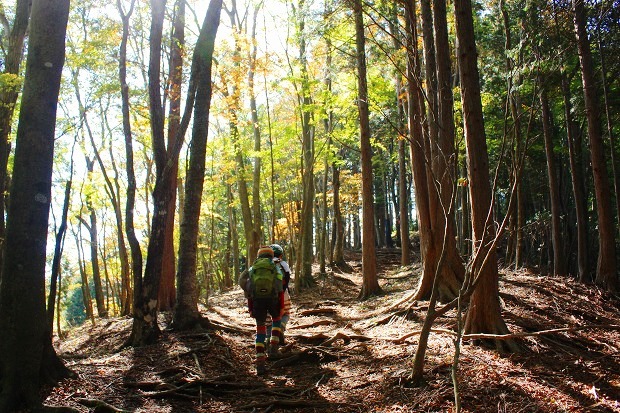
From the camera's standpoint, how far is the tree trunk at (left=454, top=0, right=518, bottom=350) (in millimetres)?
6090

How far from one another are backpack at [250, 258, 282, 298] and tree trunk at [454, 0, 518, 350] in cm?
281

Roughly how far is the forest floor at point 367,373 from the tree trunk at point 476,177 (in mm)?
394

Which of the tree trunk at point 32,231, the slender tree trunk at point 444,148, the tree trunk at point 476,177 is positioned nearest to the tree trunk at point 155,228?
the tree trunk at point 32,231

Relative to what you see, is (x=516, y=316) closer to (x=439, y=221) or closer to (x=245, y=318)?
(x=439, y=221)

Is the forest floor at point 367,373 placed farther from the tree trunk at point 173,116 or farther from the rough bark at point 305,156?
the rough bark at point 305,156

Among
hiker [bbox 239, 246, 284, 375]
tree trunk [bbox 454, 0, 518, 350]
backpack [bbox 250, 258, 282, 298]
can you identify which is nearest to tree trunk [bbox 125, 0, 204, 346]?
hiker [bbox 239, 246, 284, 375]

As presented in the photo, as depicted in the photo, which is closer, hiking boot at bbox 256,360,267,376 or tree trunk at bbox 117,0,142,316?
hiking boot at bbox 256,360,267,376

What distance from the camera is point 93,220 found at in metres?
22.5

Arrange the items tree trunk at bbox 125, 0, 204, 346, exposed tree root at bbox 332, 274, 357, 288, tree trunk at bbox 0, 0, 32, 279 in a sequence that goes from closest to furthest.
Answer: tree trunk at bbox 125, 0, 204, 346
tree trunk at bbox 0, 0, 32, 279
exposed tree root at bbox 332, 274, 357, 288

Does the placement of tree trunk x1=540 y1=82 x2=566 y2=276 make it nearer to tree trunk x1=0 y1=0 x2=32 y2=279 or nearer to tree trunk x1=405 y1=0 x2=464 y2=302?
tree trunk x1=405 y1=0 x2=464 y2=302

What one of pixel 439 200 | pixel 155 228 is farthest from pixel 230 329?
pixel 439 200

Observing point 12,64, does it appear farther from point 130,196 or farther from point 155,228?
point 155,228

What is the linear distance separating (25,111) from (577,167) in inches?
563

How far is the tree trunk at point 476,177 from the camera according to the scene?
20.0 ft
